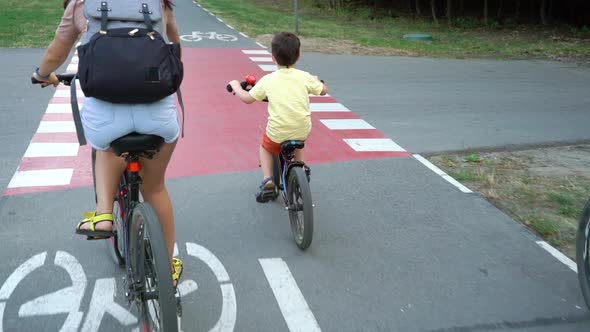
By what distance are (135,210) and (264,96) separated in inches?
74.7

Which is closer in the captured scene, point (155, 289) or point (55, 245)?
point (155, 289)

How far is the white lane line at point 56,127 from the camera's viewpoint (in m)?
7.62

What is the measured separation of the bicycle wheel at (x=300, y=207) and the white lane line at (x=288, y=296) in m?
0.27

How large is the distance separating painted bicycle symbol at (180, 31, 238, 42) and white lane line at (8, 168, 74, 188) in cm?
1065

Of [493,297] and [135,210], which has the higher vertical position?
[135,210]

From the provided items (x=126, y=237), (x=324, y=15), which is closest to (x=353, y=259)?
(x=126, y=237)

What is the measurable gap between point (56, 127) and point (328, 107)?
12.9 feet

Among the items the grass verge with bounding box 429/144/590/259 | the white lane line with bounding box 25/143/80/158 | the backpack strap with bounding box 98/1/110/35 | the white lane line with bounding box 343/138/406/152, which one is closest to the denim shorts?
the backpack strap with bounding box 98/1/110/35

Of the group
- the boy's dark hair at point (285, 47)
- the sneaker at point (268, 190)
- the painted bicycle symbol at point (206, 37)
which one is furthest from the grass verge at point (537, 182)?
the painted bicycle symbol at point (206, 37)

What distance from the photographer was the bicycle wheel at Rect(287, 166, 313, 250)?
4418 mm

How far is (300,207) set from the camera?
15.2 feet

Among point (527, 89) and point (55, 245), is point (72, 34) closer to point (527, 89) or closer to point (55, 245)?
point (55, 245)

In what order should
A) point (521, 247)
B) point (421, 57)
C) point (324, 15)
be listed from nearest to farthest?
point (521, 247), point (421, 57), point (324, 15)

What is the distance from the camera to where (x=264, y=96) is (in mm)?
4727
